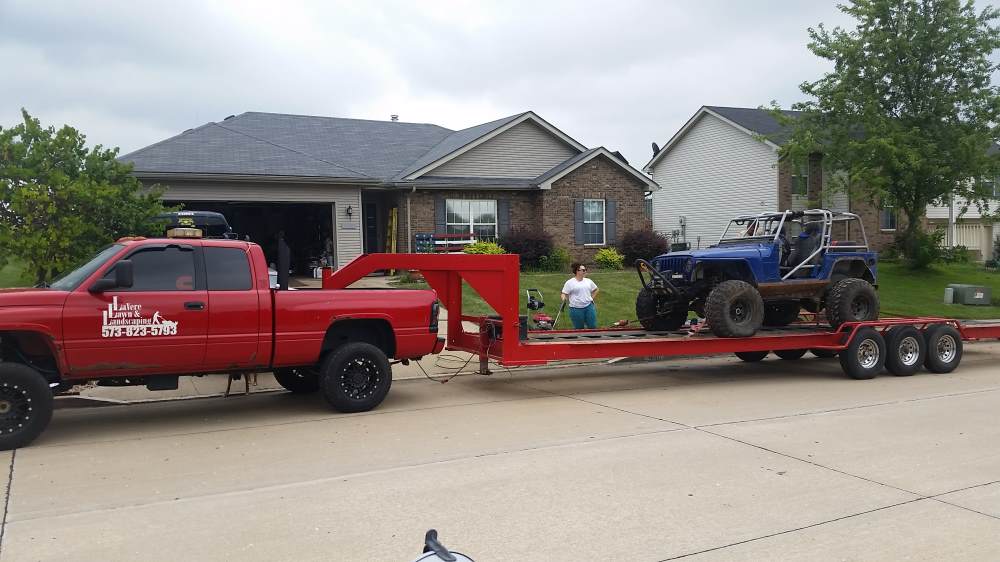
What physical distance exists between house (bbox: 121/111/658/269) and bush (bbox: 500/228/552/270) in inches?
40.7

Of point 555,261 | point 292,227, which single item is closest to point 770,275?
point 555,261

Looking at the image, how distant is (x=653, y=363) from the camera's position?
46.3 feet

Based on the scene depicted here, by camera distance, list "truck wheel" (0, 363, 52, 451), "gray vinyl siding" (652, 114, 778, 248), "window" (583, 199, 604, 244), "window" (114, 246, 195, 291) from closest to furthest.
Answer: "truck wheel" (0, 363, 52, 451), "window" (114, 246, 195, 291), "window" (583, 199, 604, 244), "gray vinyl siding" (652, 114, 778, 248)

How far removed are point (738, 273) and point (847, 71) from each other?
1724 cm

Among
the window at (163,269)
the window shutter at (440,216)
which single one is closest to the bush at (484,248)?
the window shutter at (440,216)

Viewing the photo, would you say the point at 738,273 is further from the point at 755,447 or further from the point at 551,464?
the point at 551,464

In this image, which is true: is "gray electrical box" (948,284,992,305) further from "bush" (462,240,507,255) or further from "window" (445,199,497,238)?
"window" (445,199,497,238)

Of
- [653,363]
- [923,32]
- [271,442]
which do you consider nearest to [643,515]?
[271,442]

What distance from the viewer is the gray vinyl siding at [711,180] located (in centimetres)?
3259

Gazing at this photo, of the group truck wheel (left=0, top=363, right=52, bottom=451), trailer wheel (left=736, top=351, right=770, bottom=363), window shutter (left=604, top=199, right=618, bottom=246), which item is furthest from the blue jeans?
window shutter (left=604, top=199, right=618, bottom=246)

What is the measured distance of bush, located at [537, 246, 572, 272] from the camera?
2475 centimetres

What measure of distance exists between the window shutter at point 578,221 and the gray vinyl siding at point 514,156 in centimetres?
180

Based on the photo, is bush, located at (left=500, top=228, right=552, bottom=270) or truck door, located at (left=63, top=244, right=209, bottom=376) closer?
truck door, located at (left=63, top=244, right=209, bottom=376)

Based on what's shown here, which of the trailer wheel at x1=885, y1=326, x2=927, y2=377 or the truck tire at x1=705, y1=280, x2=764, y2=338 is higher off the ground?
the truck tire at x1=705, y1=280, x2=764, y2=338
